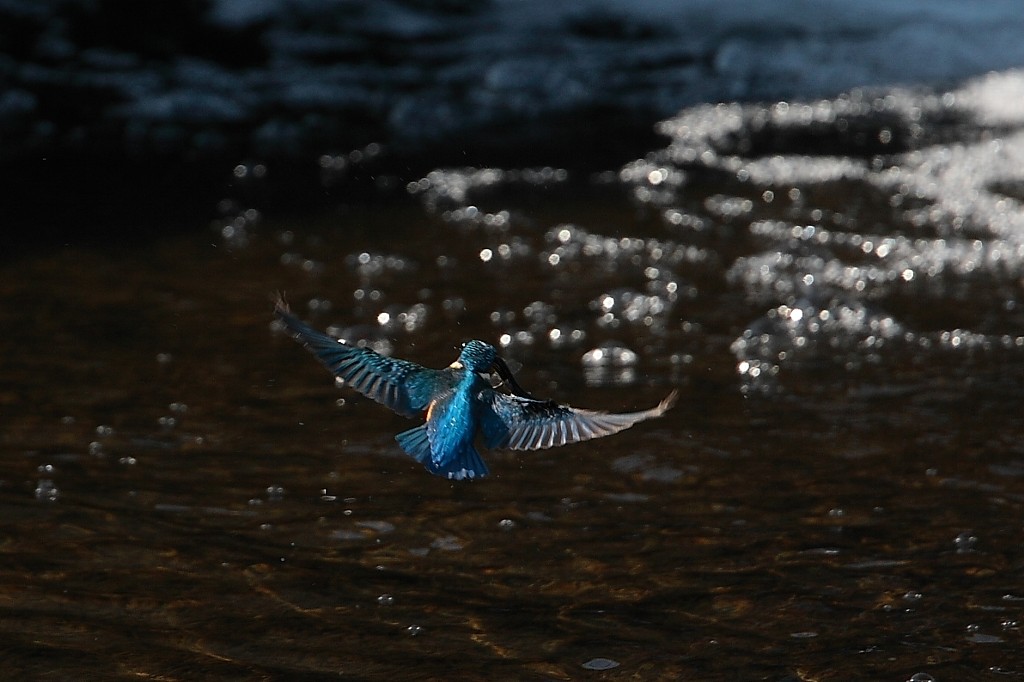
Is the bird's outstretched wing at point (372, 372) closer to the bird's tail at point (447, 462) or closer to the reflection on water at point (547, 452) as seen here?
the bird's tail at point (447, 462)

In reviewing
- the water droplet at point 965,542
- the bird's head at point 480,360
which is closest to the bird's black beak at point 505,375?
the bird's head at point 480,360

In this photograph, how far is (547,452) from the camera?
4.21m

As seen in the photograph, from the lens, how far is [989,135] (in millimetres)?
8195

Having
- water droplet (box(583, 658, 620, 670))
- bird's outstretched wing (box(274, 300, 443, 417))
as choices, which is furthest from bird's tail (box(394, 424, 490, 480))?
water droplet (box(583, 658, 620, 670))

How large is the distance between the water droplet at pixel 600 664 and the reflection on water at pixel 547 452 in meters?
0.02

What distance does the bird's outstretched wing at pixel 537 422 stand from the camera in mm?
2906

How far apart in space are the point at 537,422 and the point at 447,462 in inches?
8.5

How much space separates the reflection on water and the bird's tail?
1.22 ft

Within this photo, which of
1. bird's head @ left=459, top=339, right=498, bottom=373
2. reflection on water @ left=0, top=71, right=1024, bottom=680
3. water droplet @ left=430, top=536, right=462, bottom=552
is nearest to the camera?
reflection on water @ left=0, top=71, right=1024, bottom=680

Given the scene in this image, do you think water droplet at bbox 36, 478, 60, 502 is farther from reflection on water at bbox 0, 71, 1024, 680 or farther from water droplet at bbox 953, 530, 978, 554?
water droplet at bbox 953, 530, 978, 554

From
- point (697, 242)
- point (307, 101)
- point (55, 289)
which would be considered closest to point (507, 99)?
point (307, 101)

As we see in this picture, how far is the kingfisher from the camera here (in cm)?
295

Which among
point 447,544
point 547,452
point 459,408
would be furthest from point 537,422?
point 547,452

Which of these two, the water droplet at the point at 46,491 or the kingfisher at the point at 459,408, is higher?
the kingfisher at the point at 459,408
